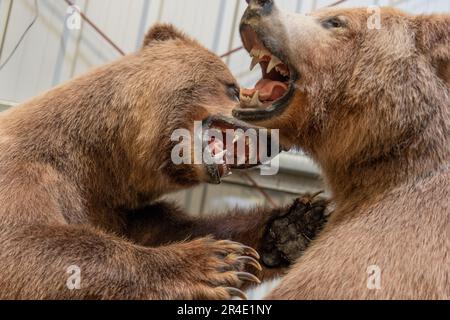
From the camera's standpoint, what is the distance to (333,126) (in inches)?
83.8

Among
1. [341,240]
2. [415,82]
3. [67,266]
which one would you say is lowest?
[67,266]

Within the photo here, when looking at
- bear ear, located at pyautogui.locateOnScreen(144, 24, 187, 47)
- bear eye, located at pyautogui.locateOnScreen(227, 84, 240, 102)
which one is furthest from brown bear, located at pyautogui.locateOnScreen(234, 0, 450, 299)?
bear ear, located at pyautogui.locateOnScreen(144, 24, 187, 47)

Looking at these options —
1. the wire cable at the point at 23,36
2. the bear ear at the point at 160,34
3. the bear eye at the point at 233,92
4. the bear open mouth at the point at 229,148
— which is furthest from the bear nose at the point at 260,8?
the wire cable at the point at 23,36

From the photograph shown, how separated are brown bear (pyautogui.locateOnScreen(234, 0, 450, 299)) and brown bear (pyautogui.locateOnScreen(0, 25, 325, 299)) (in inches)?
16.9

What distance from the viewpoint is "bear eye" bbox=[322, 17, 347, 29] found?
7.09 feet

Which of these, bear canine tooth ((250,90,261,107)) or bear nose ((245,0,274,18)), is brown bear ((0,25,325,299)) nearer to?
bear canine tooth ((250,90,261,107))

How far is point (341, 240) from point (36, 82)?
124 inches

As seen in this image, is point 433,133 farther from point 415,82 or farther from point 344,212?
point 344,212

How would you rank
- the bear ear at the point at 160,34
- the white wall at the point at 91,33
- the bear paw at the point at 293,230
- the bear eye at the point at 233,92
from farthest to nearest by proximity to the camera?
the white wall at the point at 91,33, the bear ear at the point at 160,34, the bear eye at the point at 233,92, the bear paw at the point at 293,230

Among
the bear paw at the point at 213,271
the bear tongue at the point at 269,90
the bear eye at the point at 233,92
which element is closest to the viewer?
the bear paw at the point at 213,271

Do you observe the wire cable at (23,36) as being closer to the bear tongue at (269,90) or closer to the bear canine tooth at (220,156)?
the bear canine tooth at (220,156)

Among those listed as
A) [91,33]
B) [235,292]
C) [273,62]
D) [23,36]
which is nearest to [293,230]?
[235,292]

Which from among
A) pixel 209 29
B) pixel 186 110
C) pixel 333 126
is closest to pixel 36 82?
pixel 209 29

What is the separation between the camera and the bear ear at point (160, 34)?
310cm
